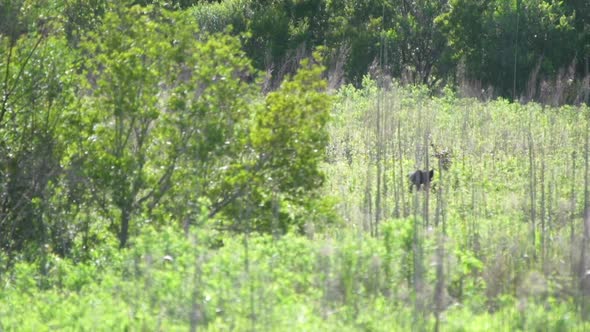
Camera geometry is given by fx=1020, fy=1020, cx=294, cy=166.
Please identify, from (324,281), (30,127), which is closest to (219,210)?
(30,127)

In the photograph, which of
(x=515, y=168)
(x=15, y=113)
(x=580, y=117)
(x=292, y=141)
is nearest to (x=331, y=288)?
(x=292, y=141)

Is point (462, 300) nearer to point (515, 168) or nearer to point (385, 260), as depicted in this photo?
point (385, 260)

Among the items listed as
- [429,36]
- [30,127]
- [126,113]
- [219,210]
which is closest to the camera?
[126,113]

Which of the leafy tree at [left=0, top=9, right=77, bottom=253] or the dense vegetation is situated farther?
the leafy tree at [left=0, top=9, right=77, bottom=253]

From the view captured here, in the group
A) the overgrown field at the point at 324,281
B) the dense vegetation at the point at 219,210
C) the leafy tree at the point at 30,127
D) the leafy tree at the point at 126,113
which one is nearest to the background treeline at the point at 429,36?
the dense vegetation at the point at 219,210

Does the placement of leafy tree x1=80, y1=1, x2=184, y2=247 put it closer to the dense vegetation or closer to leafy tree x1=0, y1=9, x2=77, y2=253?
the dense vegetation

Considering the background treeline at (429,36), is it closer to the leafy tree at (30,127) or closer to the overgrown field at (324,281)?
the leafy tree at (30,127)

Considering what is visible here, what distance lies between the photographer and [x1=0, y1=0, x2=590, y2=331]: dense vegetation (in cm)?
649

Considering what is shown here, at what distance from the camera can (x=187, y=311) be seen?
248 inches

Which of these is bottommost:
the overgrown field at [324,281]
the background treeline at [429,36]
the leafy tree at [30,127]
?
the overgrown field at [324,281]

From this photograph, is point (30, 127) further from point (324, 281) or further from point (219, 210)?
point (324, 281)

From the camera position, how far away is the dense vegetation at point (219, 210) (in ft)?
21.3

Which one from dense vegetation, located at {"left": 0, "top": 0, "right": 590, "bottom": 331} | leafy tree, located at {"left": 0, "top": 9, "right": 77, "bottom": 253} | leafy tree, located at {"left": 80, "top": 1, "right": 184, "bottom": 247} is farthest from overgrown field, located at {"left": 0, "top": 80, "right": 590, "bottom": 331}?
leafy tree, located at {"left": 0, "top": 9, "right": 77, "bottom": 253}

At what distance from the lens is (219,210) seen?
9266 mm
